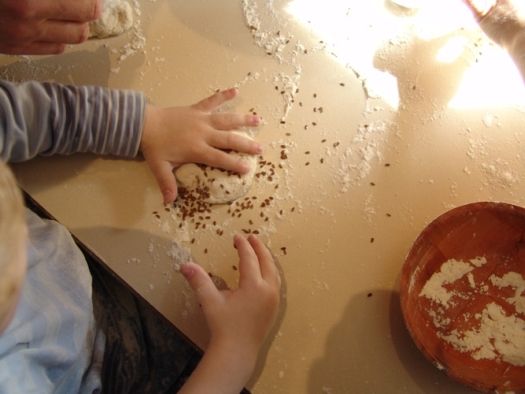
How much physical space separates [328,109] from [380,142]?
11 centimetres

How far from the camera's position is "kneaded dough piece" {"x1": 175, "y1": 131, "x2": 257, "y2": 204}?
0.85 metres

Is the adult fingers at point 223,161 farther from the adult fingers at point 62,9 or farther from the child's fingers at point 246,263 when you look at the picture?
the adult fingers at point 62,9

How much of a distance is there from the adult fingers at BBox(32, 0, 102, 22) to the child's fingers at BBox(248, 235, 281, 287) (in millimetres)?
435

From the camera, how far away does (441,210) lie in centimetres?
84

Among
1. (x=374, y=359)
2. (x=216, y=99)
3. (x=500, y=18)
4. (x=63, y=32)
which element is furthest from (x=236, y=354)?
(x=500, y=18)

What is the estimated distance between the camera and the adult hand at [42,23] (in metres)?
0.75

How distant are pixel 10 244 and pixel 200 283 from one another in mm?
325

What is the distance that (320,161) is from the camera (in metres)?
0.88

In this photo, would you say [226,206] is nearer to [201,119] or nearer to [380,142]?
[201,119]

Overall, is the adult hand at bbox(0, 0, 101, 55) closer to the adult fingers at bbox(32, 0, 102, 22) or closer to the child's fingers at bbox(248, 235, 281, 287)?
the adult fingers at bbox(32, 0, 102, 22)

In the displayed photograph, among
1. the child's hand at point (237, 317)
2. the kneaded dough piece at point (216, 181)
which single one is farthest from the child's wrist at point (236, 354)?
the kneaded dough piece at point (216, 181)

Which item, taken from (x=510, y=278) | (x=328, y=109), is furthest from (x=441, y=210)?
(x=328, y=109)

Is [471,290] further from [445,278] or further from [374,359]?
[374,359]

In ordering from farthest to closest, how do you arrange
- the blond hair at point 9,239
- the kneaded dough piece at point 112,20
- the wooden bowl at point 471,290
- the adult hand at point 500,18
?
1. the kneaded dough piece at point 112,20
2. the adult hand at point 500,18
3. the wooden bowl at point 471,290
4. the blond hair at point 9,239
